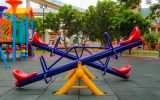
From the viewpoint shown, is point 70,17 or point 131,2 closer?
point 131,2

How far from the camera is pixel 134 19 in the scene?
29.2 metres

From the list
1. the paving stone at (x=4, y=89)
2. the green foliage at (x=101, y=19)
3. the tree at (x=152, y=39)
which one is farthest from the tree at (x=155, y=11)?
the tree at (x=152, y=39)

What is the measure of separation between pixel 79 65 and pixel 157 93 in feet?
5.93

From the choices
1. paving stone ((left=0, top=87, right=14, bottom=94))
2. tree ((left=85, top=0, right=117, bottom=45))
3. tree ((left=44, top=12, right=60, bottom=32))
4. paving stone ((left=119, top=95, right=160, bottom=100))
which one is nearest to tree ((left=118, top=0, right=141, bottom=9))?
paving stone ((left=0, top=87, right=14, bottom=94))

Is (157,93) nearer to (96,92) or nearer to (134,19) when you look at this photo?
(96,92)

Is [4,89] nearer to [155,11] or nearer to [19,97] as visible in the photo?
[19,97]

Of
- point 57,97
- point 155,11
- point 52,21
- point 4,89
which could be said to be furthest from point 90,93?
point 52,21

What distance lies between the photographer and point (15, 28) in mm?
19109

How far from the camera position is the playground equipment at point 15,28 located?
1929 cm

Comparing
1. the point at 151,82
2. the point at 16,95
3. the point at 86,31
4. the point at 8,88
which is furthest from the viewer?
the point at 86,31

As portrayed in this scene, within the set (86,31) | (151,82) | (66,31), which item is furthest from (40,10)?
(151,82)

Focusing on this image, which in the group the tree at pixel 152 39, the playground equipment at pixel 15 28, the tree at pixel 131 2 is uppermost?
the tree at pixel 131 2

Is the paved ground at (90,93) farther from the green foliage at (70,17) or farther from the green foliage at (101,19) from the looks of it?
the green foliage at (70,17)

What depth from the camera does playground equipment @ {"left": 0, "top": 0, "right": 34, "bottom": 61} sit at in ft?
63.3
